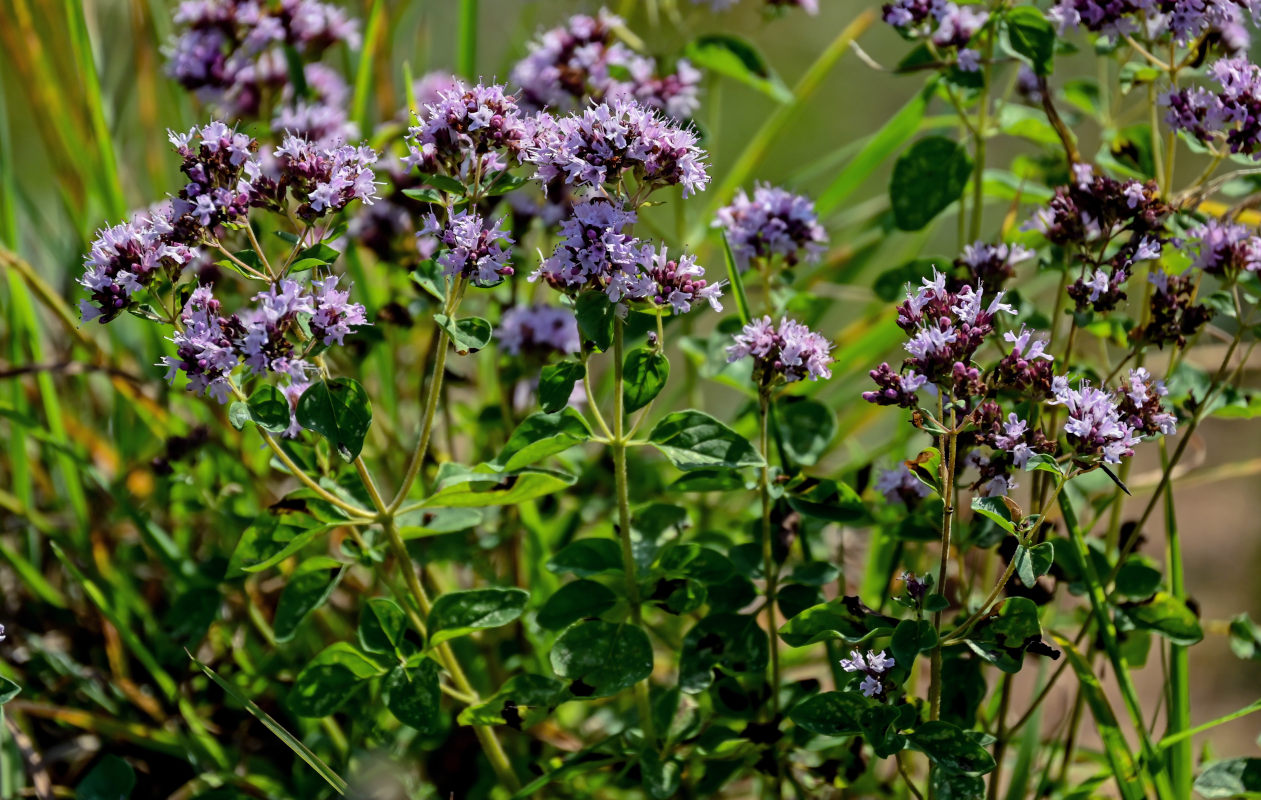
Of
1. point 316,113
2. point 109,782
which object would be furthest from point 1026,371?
point 316,113

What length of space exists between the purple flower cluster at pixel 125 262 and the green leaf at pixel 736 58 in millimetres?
1474

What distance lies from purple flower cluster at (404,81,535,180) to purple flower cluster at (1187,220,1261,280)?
Answer: 1234 mm

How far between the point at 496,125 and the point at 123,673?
5.60 ft

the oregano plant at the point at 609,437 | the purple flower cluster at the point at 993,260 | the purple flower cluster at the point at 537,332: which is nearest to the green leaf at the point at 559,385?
the oregano plant at the point at 609,437

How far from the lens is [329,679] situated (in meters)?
1.92

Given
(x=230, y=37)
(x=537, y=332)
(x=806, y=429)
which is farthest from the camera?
(x=230, y=37)

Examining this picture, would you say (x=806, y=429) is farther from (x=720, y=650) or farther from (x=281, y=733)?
(x=281, y=733)

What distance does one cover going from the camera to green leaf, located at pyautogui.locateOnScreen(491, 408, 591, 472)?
5.77 feet

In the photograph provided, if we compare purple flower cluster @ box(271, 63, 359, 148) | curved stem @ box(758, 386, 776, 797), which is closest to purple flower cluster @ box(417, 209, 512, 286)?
curved stem @ box(758, 386, 776, 797)

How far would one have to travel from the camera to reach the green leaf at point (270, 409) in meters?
1.67

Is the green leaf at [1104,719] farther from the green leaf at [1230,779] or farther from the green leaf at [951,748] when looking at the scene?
the green leaf at [951,748]

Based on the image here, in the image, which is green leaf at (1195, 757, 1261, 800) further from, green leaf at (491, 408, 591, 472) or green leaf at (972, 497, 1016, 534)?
green leaf at (491, 408, 591, 472)

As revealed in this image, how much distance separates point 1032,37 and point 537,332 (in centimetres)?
118

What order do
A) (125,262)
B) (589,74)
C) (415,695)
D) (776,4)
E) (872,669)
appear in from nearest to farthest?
(872,669) → (125,262) → (415,695) → (589,74) → (776,4)
